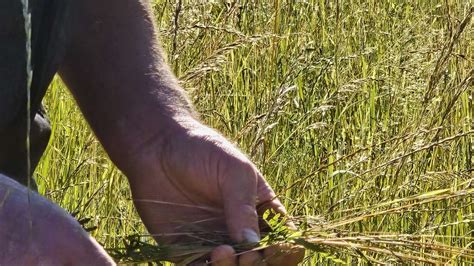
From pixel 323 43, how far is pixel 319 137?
927mm

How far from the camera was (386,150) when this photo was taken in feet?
9.50

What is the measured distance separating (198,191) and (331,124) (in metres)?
1.47

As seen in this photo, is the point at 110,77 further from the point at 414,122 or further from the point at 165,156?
the point at 414,122

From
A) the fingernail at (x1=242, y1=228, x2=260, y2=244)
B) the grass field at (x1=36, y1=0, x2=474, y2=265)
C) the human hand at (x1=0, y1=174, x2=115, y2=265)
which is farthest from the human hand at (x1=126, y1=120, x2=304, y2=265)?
the human hand at (x1=0, y1=174, x2=115, y2=265)

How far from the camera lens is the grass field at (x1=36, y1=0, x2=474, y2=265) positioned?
8.47ft

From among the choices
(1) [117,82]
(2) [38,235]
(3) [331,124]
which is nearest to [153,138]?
(1) [117,82]

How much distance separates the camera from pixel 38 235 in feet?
4.18

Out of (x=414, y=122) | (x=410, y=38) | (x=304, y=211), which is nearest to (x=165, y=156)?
(x=304, y=211)

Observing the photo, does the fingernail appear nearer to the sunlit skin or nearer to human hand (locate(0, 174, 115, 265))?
the sunlit skin

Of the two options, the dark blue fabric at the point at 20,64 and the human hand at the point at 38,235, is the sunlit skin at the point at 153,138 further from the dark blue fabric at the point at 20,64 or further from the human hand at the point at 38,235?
the human hand at the point at 38,235

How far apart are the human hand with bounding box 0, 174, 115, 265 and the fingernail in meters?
0.61

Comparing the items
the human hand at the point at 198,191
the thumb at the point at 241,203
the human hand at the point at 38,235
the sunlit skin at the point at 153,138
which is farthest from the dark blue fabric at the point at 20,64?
the human hand at the point at 38,235

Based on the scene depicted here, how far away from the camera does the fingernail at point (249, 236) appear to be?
1.90 m

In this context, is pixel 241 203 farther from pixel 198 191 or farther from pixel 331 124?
pixel 331 124
